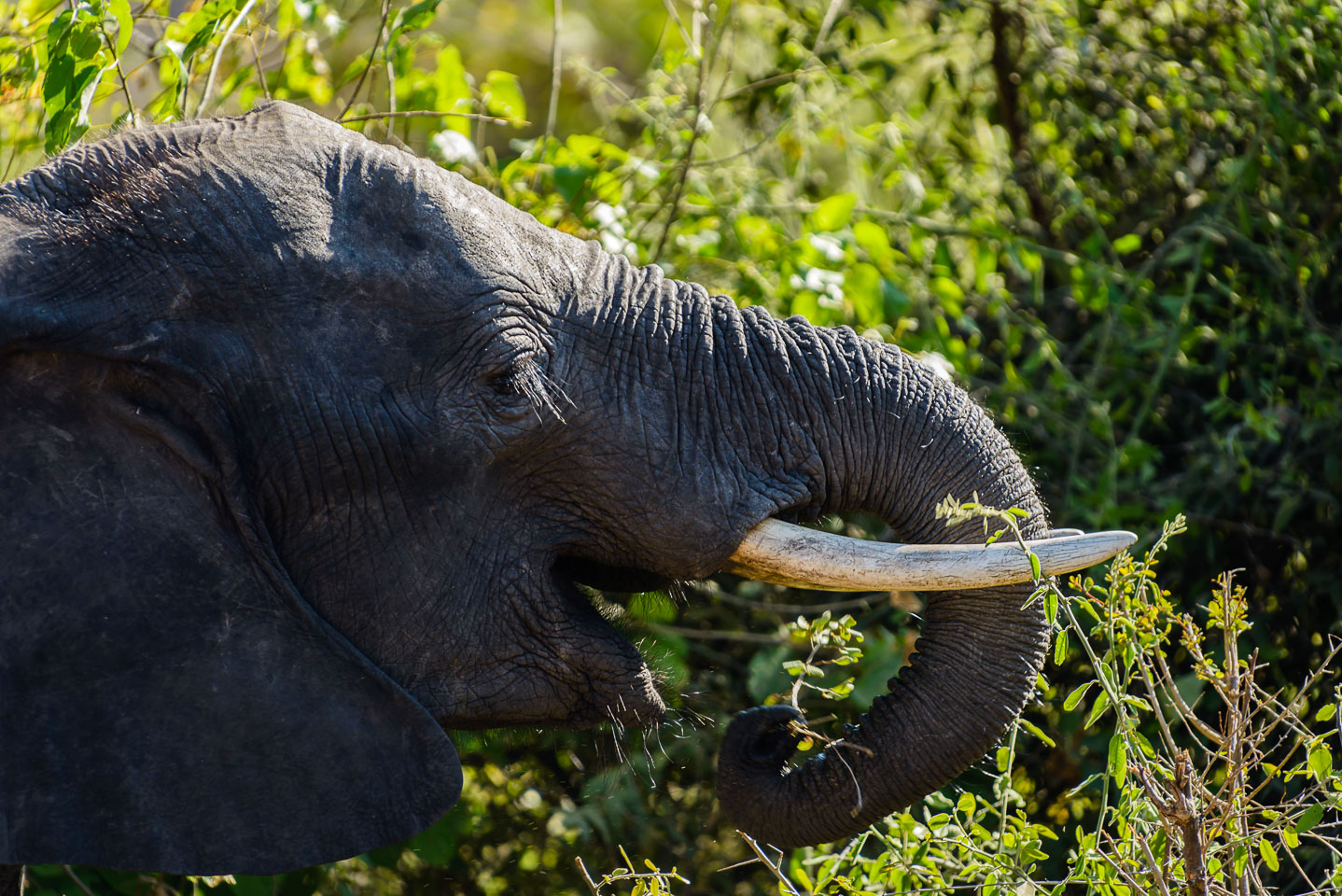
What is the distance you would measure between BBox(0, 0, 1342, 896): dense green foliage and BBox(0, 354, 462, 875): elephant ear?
1.20m

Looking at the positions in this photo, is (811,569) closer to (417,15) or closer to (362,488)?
(362,488)

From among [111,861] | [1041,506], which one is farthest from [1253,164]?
[111,861]

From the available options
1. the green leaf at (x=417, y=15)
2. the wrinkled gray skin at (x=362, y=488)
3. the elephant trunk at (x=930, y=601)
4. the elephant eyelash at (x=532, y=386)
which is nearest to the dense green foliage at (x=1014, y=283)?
the green leaf at (x=417, y=15)

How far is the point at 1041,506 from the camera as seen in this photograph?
2570 mm

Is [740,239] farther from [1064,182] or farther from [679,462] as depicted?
[679,462]

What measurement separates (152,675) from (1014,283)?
3615 mm

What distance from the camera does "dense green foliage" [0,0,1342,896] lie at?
3775 mm

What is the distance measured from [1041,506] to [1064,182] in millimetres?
2621

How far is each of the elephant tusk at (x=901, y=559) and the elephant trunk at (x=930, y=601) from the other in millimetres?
112

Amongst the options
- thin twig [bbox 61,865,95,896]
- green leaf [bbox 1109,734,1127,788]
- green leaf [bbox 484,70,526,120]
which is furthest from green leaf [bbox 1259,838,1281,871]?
green leaf [bbox 484,70,526,120]

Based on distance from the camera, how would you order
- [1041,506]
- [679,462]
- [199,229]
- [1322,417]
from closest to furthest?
[199,229] < [679,462] < [1041,506] < [1322,417]

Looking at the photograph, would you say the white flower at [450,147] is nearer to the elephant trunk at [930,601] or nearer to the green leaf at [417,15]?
the green leaf at [417,15]

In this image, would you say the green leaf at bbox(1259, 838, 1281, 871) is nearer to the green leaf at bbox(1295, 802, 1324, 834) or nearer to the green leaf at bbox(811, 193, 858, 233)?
the green leaf at bbox(1295, 802, 1324, 834)

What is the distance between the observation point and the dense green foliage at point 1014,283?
12.4 ft
